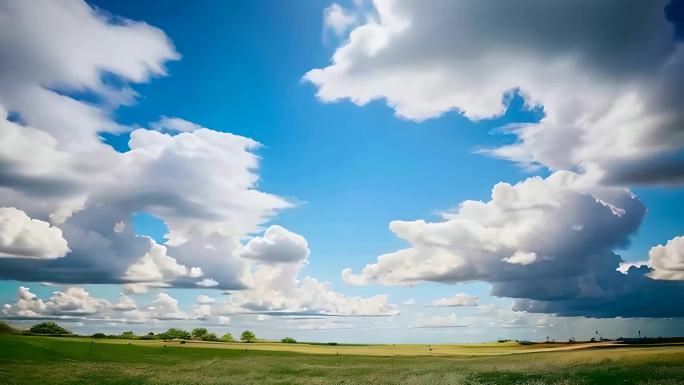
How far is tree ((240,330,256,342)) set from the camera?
175 metres

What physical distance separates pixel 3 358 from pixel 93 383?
2640cm

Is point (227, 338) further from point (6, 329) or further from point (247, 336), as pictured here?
point (6, 329)

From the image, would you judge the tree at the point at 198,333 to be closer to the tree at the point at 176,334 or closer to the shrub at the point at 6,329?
the tree at the point at 176,334

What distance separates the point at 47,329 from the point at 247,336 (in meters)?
67.4

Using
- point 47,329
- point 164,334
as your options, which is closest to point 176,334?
point 164,334

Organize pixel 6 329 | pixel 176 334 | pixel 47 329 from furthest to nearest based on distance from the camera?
pixel 176 334 → pixel 47 329 → pixel 6 329

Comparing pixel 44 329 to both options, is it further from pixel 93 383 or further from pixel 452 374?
pixel 452 374

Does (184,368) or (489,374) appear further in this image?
(184,368)

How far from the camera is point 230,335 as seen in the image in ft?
593

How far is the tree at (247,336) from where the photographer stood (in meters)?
175

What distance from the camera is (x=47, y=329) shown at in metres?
143

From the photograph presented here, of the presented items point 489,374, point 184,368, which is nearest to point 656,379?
point 489,374

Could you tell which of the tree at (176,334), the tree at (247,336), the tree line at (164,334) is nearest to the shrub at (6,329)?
the tree line at (164,334)

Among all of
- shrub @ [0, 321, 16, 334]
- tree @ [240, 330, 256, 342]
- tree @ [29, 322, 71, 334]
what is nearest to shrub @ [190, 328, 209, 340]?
tree @ [240, 330, 256, 342]
